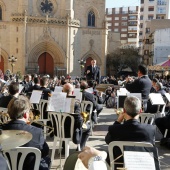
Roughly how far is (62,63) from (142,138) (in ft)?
110

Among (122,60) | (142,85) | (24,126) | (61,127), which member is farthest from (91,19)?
(24,126)

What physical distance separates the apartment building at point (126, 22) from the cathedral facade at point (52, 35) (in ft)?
145

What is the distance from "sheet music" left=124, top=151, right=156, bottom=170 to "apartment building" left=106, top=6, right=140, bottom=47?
264ft

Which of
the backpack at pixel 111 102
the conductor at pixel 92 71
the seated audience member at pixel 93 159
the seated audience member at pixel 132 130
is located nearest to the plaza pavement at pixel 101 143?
the seated audience member at pixel 132 130

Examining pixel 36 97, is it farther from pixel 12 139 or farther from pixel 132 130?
Result: pixel 12 139

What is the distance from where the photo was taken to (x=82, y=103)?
28.3 ft

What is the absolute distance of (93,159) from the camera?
2.57m

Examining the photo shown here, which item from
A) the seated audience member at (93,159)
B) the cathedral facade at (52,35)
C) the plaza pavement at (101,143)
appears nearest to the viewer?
the seated audience member at (93,159)

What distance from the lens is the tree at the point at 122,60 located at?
4150cm

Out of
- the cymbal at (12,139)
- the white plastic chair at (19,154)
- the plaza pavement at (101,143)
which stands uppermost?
the cymbal at (12,139)

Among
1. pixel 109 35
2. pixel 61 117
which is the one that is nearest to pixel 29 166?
pixel 61 117

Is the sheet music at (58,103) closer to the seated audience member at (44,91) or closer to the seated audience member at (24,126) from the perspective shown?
the seated audience member at (24,126)

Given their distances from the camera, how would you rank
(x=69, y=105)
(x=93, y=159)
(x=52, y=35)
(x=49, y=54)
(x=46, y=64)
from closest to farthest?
(x=93, y=159) < (x=69, y=105) < (x=52, y=35) < (x=49, y=54) < (x=46, y=64)

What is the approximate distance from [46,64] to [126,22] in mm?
52944
